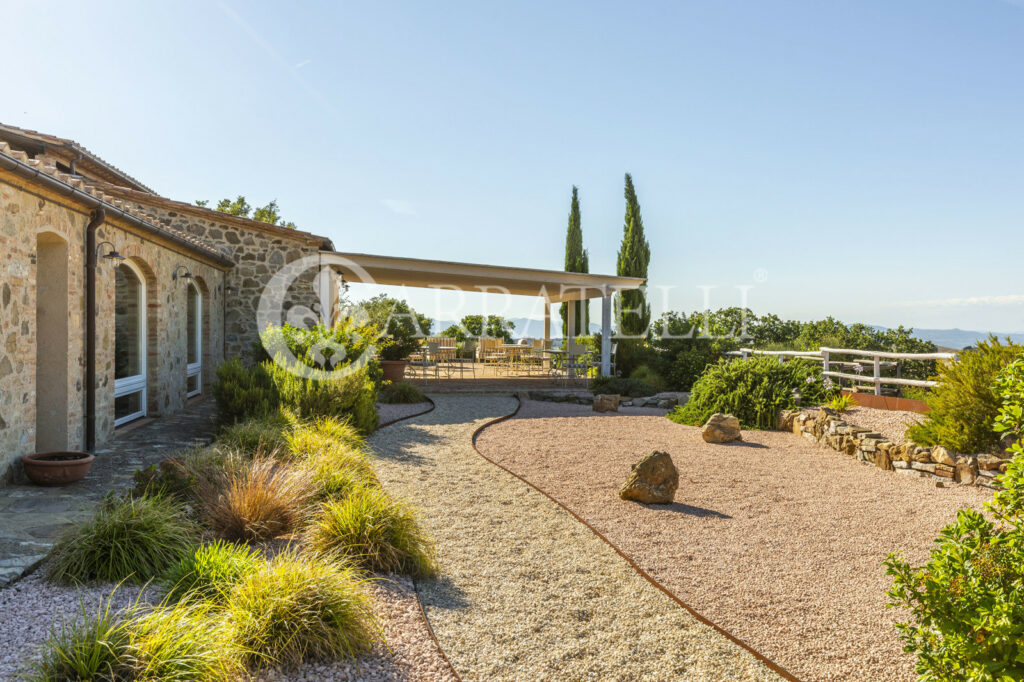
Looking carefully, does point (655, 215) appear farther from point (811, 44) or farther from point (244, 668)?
point (244, 668)

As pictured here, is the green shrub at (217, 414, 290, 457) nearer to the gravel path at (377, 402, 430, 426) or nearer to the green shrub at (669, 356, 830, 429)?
the gravel path at (377, 402, 430, 426)

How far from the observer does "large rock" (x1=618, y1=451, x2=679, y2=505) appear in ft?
16.6

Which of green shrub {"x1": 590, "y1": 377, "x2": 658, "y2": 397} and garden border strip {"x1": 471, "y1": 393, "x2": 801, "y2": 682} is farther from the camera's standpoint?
green shrub {"x1": 590, "y1": 377, "x2": 658, "y2": 397}

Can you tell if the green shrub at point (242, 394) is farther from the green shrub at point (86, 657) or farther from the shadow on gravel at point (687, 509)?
the green shrub at point (86, 657)

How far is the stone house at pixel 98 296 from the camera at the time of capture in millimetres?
4816

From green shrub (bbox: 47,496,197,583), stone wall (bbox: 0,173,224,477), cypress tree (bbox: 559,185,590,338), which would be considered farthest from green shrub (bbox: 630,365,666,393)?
green shrub (bbox: 47,496,197,583)

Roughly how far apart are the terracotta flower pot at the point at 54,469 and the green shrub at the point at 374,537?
259 cm

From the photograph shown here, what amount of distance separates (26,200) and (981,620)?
6638 millimetres

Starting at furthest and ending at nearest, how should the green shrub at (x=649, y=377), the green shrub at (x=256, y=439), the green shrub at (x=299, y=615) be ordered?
the green shrub at (x=649, y=377) → the green shrub at (x=256, y=439) → the green shrub at (x=299, y=615)

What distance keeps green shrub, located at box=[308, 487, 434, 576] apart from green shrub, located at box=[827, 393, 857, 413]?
22.9 feet

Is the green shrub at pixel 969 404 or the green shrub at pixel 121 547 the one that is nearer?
the green shrub at pixel 121 547

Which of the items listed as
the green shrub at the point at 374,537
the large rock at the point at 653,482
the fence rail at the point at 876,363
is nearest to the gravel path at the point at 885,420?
the fence rail at the point at 876,363

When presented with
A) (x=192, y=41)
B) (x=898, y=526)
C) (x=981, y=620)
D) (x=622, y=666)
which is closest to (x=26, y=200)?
(x=192, y=41)

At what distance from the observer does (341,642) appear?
2502mm
